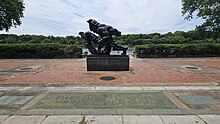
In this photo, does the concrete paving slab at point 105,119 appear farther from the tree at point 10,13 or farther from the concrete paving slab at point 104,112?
the tree at point 10,13

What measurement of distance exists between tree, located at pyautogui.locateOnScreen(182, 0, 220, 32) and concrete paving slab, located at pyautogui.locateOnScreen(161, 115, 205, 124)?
9.87 m

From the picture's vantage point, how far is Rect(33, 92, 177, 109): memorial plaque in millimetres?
4105

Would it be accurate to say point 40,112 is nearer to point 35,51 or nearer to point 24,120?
point 24,120

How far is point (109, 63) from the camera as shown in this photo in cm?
931

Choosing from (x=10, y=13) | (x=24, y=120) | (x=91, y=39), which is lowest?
(x=24, y=120)

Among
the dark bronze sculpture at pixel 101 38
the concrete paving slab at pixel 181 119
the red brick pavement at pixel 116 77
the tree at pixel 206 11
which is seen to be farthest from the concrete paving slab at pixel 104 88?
the tree at pixel 206 11

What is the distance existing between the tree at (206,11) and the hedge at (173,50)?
8.30ft

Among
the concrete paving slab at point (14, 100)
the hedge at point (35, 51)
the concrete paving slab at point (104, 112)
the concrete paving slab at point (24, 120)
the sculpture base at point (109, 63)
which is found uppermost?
the hedge at point (35, 51)

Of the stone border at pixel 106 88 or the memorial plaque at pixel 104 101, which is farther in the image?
the stone border at pixel 106 88

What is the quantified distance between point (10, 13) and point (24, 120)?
15.7 m

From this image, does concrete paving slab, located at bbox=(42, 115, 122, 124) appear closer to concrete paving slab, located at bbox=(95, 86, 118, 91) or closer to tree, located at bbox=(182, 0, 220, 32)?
concrete paving slab, located at bbox=(95, 86, 118, 91)

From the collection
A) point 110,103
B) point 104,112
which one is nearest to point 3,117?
point 104,112

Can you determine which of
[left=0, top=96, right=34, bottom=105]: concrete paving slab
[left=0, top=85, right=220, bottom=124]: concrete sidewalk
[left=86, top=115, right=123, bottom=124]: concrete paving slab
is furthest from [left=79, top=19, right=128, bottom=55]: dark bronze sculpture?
[left=86, top=115, right=123, bottom=124]: concrete paving slab

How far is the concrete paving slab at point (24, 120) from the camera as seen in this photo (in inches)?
131
